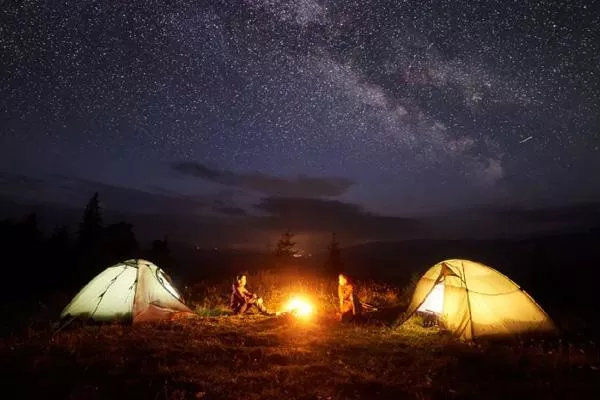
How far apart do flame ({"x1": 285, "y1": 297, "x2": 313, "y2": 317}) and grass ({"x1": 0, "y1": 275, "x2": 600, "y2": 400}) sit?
1262 mm

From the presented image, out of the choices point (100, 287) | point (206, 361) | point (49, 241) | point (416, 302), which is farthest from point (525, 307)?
point (49, 241)

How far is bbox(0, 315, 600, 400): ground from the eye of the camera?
257 inches

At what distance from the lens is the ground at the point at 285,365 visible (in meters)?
6.52

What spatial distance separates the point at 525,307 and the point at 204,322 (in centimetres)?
848

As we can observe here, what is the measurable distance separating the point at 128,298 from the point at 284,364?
5.98 meters

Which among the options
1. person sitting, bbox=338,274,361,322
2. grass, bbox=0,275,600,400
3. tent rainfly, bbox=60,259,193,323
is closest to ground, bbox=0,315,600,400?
grass, bbox=0,275,600,400

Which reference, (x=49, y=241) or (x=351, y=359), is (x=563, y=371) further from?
(x=49, y=241)

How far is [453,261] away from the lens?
38.4 ft

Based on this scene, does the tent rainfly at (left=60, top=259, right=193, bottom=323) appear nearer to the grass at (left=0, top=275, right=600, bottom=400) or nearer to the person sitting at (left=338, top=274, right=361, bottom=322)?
the grass at (left=0, top=275, right=600, bottom=400)

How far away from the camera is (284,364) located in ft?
26.0

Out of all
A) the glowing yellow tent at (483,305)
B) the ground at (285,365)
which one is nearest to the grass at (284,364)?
the ground at (285,365)

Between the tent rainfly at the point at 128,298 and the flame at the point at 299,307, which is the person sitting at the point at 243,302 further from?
the tent rainfly at the point at 128,298

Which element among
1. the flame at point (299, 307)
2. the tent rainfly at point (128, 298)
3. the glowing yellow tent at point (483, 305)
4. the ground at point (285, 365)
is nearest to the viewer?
the ground at point (285, 365)

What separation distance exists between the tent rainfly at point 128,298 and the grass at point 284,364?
2.34 ft
